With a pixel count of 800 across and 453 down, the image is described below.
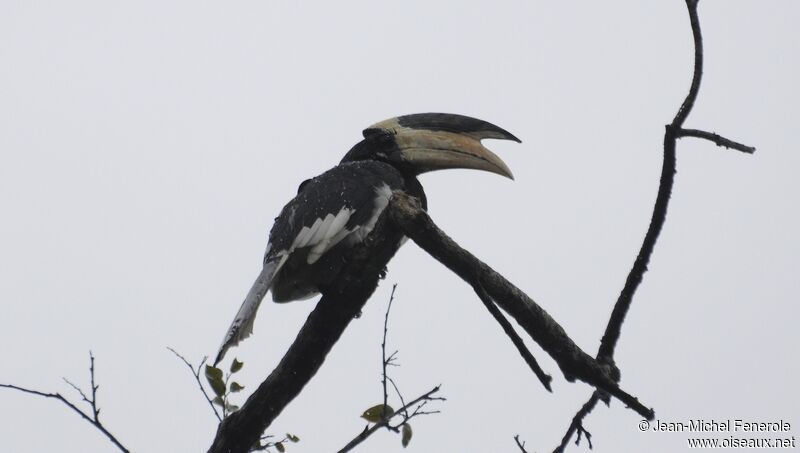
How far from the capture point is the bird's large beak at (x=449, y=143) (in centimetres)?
479

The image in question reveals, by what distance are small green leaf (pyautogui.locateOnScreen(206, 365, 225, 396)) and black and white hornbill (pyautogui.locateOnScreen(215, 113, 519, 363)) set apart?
0.15 metres

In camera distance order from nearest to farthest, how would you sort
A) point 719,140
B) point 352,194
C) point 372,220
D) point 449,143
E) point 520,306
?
point 719,140 < point 520,306 < point 372,220 < point 352,194 < point 449,143

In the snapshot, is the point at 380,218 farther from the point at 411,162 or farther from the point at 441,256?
the point at 411,162

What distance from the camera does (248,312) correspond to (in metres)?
3.69

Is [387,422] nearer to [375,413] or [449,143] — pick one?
[375,413]

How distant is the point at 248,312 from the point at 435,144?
1.67 metres

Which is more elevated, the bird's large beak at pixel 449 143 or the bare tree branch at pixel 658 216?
the bird's large beak at pixel 449 143

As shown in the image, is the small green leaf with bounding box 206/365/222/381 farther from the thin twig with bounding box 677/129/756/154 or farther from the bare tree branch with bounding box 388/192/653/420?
the thin twig with bounding box 677/129/756/154

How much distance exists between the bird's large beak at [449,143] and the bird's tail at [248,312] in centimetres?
125

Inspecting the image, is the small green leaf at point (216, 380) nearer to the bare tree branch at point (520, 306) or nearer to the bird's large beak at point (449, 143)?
the bare tree branch at point (520, 306)

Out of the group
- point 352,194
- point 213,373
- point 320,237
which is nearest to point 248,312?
point 213,373

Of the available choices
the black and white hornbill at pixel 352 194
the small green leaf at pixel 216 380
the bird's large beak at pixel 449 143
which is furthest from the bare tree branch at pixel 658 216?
the bird's large beak at pixel 449 143

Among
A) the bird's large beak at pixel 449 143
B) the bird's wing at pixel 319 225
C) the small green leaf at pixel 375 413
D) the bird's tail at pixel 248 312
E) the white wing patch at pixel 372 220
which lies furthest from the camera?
the bird's large beak at pixel 449 143

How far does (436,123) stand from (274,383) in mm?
2225
